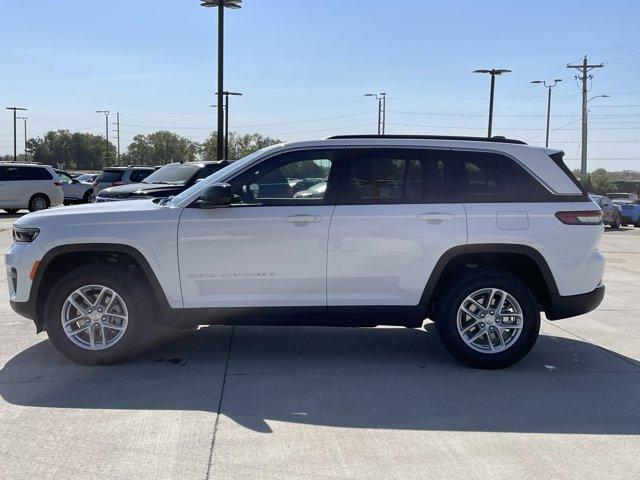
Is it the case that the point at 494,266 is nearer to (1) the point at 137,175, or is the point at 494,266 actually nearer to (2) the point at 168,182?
(2) the point at 168,182

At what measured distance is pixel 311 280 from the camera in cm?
516

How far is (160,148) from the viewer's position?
103000mm

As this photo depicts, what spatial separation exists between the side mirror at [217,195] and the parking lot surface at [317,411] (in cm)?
138

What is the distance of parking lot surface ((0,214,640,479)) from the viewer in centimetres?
361

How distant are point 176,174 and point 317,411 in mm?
9371

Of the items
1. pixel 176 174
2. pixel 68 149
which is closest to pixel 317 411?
pixel 176 174

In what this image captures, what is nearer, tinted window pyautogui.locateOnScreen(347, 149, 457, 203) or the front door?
the front door

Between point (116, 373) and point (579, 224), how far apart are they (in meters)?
4.01

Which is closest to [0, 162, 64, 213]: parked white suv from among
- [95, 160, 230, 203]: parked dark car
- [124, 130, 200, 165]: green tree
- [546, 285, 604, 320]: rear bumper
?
[95, 160, 230, 203]: parked dark car

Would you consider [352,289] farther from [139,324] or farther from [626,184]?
[626,184]

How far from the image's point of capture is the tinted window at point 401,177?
525 cm

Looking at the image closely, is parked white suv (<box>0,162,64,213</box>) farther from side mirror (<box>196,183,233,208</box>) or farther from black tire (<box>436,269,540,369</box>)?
black tire (<box>436,269,540,369</box>)

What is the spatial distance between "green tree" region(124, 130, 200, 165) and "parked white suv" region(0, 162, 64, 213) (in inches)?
3111

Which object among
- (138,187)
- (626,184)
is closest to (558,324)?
(138,187)
